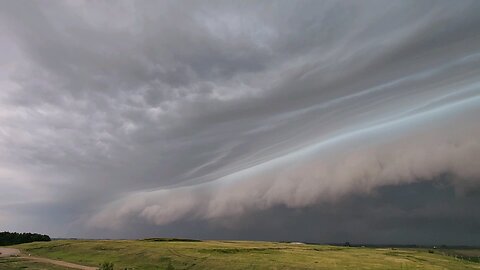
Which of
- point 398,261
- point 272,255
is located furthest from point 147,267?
point 398,261

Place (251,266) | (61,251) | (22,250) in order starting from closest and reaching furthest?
(251,266)
(61,251)
(22,250)

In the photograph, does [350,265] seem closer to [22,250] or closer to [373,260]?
[373,260]

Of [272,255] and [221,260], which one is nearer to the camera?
[221,260]

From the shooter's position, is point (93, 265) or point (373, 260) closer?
point (93, 265)

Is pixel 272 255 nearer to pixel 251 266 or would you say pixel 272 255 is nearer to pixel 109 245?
pixel 251 266

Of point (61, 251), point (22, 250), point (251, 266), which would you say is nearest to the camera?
point (251, 266)

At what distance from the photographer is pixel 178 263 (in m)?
111

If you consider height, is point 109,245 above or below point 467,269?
above

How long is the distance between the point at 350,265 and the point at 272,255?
2459 centimetres

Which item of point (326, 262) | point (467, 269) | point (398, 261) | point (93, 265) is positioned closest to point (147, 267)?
point (93, 265)

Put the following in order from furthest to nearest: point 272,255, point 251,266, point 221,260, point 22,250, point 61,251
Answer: point 22,250 → point 61,251 → point 272,255 → point 221,260 → point 251,266

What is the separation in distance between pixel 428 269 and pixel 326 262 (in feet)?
104

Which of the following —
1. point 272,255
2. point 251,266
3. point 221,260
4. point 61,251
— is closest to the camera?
point 251,266

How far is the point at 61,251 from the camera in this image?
146250 millimetres
